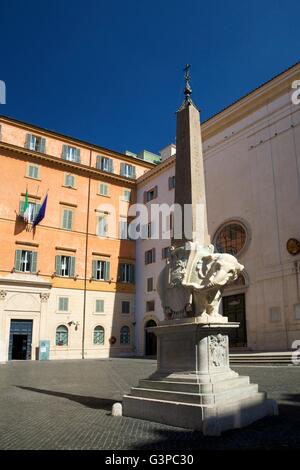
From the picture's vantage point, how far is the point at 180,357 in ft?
20.8

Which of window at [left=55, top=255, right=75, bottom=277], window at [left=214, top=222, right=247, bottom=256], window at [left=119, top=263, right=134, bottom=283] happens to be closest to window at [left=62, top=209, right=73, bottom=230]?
window at [left=55, top=255, right=75, bottom=277]

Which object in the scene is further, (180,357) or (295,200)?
(295,200)

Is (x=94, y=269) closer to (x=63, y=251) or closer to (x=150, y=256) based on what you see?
(x=63, y=251)

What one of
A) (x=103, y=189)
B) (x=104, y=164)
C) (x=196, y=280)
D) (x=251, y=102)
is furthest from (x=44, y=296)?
(x=196, y=280)

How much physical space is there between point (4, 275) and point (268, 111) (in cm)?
1818

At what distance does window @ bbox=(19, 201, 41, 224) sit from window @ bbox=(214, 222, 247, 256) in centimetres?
1187

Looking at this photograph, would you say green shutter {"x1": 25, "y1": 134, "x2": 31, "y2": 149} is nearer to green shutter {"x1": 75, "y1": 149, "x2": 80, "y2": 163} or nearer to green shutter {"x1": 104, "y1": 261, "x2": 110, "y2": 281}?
green shutter {"x1": 75, "y1": 149, "x2": 80, "y2": 163}

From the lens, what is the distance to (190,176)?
7453 millimetres

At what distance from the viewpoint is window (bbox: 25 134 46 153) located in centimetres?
2773

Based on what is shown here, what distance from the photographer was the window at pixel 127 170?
32.0 meters

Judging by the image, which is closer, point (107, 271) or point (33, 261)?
point (33, 261)

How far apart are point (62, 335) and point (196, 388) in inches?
864
